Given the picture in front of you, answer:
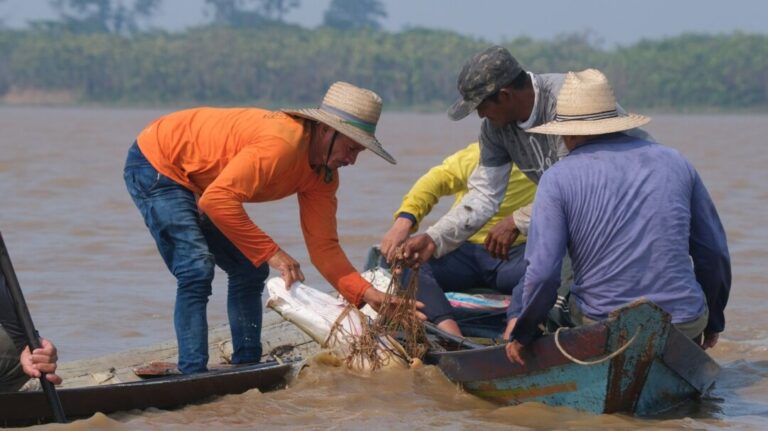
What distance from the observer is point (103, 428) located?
211 inches

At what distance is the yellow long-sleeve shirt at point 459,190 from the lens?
705cm

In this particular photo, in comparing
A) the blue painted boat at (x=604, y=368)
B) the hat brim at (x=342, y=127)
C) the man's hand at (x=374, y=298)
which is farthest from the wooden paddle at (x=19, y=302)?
the blue painted boat at (x=604, y=368)

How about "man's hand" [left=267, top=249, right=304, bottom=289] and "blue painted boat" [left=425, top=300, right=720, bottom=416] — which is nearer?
"blue painted boat" [left=425, top=300, right=720, bottom=416]

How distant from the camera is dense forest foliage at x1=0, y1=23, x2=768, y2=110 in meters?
58.4

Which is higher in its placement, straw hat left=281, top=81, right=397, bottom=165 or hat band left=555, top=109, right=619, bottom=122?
hat band left=555, top=109, right=619, bottom=122

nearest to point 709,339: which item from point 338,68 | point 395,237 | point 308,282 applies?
point 395,237

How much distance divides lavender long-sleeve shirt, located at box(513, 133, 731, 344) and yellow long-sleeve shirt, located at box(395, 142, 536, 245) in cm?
163

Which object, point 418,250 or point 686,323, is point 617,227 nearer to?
point 686,323

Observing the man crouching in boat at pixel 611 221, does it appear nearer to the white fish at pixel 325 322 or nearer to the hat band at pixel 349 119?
the hat band at pixel 349 119

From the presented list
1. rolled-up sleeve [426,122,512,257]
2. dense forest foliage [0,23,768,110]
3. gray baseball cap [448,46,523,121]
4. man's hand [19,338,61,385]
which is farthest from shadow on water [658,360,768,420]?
dense forest foliage [0,23,768,110]

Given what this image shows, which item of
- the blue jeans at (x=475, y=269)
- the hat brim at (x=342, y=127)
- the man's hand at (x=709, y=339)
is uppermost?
→ the hat brim at (x=342, y=127)

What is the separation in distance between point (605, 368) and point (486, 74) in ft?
4.64

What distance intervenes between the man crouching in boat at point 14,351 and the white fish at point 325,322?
1378 millimetres

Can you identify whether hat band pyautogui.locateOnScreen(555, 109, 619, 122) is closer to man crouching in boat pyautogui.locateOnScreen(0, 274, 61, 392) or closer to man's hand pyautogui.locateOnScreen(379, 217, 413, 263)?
man's hand pyautogui.locateOnScreen(379, 217, 413, 263)
